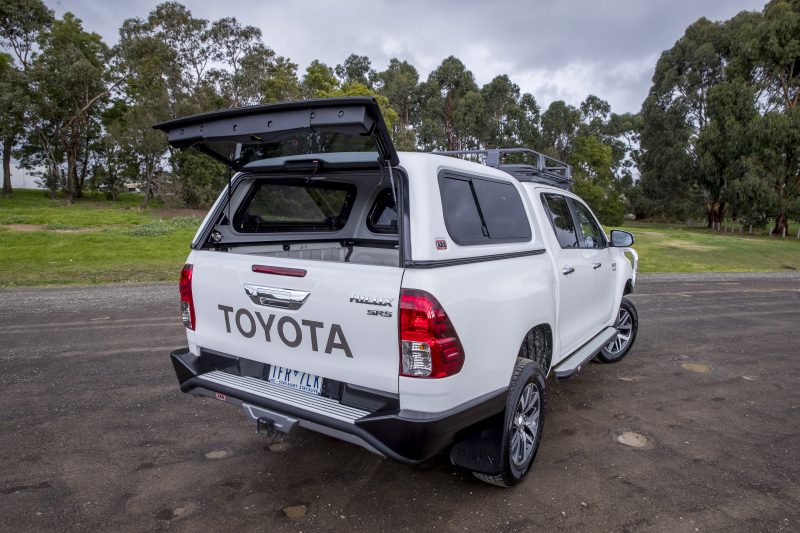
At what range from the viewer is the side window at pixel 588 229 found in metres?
4.84

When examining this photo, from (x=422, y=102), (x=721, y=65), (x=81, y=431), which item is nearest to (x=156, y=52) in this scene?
(x=422, y=102)

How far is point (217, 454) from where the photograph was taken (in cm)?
350

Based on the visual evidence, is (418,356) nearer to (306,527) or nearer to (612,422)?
(306,527)

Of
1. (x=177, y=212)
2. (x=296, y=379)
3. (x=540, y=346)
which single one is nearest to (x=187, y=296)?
(x=296, y=379)

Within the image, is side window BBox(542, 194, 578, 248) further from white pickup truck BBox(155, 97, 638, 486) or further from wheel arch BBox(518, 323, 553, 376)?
wheel arch BBox(518, 323, 553, 376)

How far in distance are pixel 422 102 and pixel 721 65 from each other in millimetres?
28292

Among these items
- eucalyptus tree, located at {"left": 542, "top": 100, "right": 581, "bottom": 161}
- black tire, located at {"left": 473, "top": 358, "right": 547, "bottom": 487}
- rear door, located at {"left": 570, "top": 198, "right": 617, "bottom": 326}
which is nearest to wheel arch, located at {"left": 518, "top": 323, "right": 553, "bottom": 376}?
black tire, located at {"left": 473, "top": 358, "right": 547, "bottom": 487}

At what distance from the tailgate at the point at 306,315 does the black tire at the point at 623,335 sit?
13.4 feet

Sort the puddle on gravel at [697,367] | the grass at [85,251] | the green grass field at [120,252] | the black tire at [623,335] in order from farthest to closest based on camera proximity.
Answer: the green grass field at [120,252] → the grass at [85,251] → the black tire at [623,335] → the puddle on gravel at [697,367]

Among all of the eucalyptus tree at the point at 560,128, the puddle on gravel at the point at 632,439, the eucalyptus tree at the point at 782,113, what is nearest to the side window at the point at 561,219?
the puddle on gravel at the point at 632,439

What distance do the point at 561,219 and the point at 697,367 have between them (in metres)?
2.85

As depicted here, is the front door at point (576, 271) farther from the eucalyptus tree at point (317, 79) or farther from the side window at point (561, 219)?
the eucalyptus tree at point (317, 79)

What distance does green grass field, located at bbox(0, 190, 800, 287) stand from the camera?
11.7 metres

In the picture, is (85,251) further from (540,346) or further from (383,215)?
(540,346)
